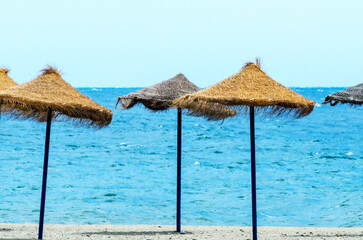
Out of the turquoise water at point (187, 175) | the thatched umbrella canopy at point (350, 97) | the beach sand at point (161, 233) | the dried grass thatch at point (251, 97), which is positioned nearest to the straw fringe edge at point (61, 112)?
the dried grass thatch at point (251, 97)

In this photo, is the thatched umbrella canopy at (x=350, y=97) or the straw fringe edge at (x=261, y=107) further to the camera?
the thatched umbrella canopy at (x=350, y=97)

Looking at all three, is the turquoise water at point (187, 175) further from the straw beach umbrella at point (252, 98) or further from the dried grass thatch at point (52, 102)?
the dried grass thatch at point (52, 102)

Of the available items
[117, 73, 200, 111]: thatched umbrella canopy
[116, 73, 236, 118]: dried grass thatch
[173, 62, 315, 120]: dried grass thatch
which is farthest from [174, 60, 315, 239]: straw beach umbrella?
[117, 73, 200, 111]: thatched umbrella canopy

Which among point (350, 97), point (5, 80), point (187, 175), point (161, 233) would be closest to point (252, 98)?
point (350, 97)

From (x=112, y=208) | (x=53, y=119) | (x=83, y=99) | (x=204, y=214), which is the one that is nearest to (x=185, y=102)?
(x=83, y=99)

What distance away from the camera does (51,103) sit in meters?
6.25

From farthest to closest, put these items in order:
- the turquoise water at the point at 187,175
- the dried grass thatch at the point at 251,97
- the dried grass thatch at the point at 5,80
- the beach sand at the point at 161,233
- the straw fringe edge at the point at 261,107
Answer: the turquoise water at the point at 187,175 < the beach sand at the point at 161,233 < the dried grass thatch at the point at 5,80 < the straw fringe edge at the point at 261,107 < the dried grass thatch at the point at 251,97

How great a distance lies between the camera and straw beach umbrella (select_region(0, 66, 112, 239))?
20.5ft

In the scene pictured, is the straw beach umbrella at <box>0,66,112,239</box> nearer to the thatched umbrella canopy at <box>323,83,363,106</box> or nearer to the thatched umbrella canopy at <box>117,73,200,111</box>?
the thatched umbrella canopy at <box>117,73,200,111</box>

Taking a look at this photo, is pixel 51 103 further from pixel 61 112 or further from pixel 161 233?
pixel 161 233

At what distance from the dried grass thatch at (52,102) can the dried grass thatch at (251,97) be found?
1067mm

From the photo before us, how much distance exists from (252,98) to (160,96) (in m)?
1.91

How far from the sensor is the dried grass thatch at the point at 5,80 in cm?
746

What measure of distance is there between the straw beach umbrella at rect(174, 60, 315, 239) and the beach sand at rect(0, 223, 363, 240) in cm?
161
